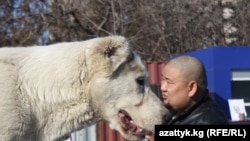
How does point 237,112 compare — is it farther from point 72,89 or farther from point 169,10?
point 169,10

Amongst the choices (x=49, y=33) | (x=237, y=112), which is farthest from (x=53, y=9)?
(x=237, y=112)

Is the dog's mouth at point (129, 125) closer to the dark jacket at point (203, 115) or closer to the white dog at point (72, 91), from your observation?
the white dog at point (72, 91)

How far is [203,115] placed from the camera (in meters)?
A: 4.09

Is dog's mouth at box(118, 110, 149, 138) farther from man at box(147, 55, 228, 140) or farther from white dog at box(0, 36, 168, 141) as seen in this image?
man at box(147, 55, 228, 140)

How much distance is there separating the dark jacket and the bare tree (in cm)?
2082

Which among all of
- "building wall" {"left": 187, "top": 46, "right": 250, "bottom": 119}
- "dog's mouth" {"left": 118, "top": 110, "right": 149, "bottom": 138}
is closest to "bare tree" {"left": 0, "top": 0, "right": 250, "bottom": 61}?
"building wall" {"left": 187, "top": 46, "right": 250, "bottom": 119}

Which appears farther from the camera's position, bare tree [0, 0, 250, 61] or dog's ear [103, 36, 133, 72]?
bare tree [0, 0, 250, 61]

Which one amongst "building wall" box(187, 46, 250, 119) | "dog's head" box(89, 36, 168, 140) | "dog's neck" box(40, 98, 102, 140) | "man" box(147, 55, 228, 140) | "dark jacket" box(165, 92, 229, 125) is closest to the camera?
"dark jacket" box(165, 92, 229, 125)

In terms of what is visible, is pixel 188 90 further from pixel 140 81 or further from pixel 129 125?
pixel 129 125

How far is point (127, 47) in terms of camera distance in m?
5.00

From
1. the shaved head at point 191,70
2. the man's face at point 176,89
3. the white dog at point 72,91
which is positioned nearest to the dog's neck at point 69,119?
the white dog at point 72,91

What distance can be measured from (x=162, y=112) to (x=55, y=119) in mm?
812

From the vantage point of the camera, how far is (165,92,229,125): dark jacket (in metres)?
4.04

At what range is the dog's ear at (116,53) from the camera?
489 cm
